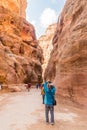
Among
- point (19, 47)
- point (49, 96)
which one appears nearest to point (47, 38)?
point (19, 47)

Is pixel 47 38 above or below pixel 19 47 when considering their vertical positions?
above

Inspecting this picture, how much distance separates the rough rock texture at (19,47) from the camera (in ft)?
146

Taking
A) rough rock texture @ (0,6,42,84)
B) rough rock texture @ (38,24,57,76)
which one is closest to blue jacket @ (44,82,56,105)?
rough rock texture @ (0,6,42,84)

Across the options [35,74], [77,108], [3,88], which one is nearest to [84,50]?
[77,108]

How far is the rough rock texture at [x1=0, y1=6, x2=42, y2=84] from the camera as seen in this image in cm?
4438

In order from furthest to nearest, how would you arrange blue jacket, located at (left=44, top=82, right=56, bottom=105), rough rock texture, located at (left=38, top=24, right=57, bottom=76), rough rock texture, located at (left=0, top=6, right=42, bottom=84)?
1. rough rock texture, located at (left=38, top=24, right=57, bottom=76)
2. rough rock texture, located at (left=0, top=6, right=42, bottom=84)
3. blue jacket, located at (left=44, top=82, right=56, bottom=105)

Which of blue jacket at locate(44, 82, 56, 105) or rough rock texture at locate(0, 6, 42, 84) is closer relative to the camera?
blue jacket at locate(44, 82, 56, 105)

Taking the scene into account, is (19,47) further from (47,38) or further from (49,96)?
(47,38)

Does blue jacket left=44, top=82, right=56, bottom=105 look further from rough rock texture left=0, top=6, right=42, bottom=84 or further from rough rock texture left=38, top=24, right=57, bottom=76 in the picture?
rough rock texture left=38, top=24, right=57, bottom=76

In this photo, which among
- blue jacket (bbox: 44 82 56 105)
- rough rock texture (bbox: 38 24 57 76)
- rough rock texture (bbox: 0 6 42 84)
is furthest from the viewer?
rough rock texture (bbox: 38 24 57 76)

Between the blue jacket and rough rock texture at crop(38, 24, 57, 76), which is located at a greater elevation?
rough rock texture at crop(38, 24, 57, 76)

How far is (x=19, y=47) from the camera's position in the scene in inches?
2169

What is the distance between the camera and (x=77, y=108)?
1415cm

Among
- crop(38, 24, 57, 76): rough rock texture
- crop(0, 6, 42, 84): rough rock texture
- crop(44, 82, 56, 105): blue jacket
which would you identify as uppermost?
crop(38, 24, 57, 76): rough rock texture
